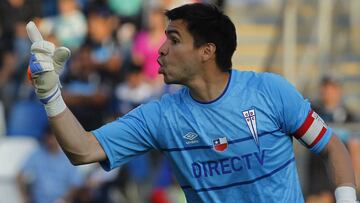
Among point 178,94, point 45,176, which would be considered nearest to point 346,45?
point 45,176

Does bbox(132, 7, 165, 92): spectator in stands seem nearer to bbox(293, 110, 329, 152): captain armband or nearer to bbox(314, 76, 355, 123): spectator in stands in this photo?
bbox(314, 76, 355, 123): spectator in stands

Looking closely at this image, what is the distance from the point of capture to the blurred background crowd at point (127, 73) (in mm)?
12031

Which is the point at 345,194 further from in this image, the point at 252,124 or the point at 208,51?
the point at 208,51

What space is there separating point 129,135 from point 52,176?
6.10 metres

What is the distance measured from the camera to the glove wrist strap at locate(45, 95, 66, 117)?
5.72 metres

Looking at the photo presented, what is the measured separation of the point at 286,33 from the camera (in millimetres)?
13211

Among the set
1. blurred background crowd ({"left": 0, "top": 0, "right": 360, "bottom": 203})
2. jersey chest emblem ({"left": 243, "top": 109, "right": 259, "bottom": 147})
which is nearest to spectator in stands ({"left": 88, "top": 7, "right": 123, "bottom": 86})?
blurred background crowd ({"left": 0, "top": 0, "right": 360, "bottom": 203})

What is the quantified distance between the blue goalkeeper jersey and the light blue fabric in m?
6.02

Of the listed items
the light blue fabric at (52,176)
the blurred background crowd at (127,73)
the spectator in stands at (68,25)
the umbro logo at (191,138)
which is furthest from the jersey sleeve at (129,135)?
the spectator in stands at (68,25)

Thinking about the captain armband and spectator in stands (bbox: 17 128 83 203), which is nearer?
the captain armband

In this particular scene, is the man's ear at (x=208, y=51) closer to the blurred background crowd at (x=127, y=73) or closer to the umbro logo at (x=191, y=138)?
the umbro logo at (x=191, y=138)

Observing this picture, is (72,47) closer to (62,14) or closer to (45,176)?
(62,14)

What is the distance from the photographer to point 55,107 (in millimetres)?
5738

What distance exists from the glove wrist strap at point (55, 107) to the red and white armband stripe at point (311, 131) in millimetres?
1308
